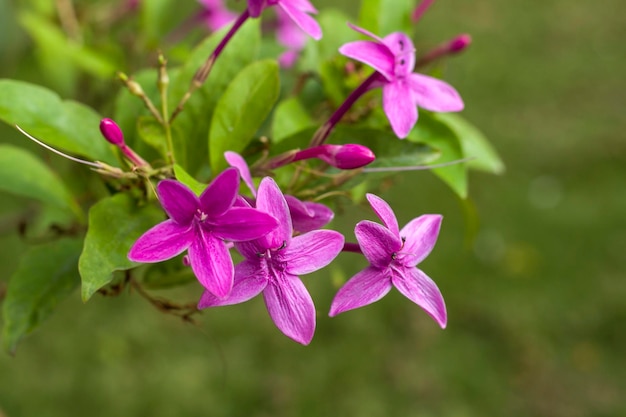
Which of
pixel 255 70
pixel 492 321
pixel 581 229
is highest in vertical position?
pixel 255 70

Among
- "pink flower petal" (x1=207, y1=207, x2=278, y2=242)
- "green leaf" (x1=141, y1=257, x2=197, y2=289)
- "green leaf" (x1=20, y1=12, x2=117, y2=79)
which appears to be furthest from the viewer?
"green leaf" (x1=20, y1=12, x2=117, y2=79)

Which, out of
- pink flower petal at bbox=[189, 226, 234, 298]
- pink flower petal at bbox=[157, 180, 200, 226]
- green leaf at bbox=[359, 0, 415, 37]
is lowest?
pink flower petal at bbox=[189, 226, 234, 298]

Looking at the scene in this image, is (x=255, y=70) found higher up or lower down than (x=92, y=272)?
higher up

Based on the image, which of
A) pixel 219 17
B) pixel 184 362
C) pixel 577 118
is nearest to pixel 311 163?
pixel 219 17

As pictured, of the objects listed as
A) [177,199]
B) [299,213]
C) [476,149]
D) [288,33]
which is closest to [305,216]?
[299,213]

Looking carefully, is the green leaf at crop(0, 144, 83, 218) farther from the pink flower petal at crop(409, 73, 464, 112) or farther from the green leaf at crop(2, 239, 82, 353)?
the pink flower petal at crop(409, 73, 464, 112)

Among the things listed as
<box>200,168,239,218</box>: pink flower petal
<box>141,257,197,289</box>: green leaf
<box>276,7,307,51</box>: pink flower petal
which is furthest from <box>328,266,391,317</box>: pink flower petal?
<box>276,7,307,51</box>: pink flower petal

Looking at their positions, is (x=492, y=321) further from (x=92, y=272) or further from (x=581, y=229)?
(x=92, y=272)
